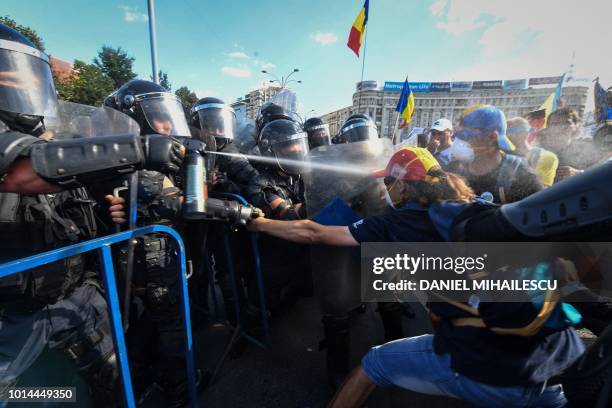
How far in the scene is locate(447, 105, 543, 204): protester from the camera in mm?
2582

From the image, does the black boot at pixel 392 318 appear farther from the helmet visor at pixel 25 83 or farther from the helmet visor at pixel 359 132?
the helmet visor at pixel 359 132

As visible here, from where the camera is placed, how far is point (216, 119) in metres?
3.88

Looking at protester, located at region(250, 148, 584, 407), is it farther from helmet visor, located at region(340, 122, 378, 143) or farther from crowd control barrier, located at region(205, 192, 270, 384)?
helmet visor, located at region(340, 122, 378, 143)

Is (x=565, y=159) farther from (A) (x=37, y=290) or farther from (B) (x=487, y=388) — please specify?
(A) (x=37, y=290)

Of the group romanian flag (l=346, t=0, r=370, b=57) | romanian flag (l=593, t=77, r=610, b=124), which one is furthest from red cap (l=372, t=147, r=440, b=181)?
romanian flag (l=346, t=0, r=370, b=57)

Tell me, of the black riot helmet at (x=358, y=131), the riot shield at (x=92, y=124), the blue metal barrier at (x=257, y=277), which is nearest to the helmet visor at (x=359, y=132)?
the black riot helmet at (x=358, y=131)

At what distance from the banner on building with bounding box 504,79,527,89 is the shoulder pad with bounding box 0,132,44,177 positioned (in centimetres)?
7539

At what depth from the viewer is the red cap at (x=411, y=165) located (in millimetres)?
1646

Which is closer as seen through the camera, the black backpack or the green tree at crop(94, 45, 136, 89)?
the black backpack

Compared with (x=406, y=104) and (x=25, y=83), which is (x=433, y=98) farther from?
(x=25, y=83)

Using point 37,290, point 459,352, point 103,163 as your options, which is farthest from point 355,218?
point 37,290

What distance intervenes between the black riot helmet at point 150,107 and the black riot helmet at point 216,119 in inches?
42.6

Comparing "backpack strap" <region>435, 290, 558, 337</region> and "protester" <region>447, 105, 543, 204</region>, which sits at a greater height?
"protester" <region>447, 105, 543, 204</region>

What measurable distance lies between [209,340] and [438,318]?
Answer: 236 cm
